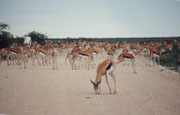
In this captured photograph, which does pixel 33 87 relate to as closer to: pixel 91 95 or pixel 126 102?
pixel 91 95

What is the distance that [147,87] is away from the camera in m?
9.16

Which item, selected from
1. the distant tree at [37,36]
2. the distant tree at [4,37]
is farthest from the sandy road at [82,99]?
the distant tree at [37,36]

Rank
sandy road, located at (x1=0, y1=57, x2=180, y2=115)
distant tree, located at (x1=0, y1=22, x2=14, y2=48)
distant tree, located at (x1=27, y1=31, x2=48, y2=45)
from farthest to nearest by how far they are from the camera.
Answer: distant tree, located at (x1=27, y1=31, x2=48, y2=45) < distant tree, located at (x1=0, y1=22, x2=14, y2=48) < sandy road, located at (x1=0, y1=57, x2=180, y2=115)

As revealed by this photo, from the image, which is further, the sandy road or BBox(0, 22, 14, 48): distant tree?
BBox(0, 22, 14, 48): distant tree

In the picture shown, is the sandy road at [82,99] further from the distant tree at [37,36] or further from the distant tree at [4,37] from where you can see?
the distant tree at [37,36]

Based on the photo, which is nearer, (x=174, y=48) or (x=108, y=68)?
(x=108, y=68)

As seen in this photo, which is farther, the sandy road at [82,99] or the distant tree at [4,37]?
the distant tree at [4,37]

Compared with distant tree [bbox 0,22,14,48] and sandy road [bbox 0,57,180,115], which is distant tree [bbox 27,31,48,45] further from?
sandy road [bbox 0,57,180,115]

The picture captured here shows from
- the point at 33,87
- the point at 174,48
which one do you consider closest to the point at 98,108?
the point at 33,87

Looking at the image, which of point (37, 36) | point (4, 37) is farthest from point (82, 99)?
point (37, 36)

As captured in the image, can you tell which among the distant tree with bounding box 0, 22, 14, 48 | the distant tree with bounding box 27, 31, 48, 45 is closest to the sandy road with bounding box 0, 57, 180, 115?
the distant tree with bounding box 0, 22, 14, 48

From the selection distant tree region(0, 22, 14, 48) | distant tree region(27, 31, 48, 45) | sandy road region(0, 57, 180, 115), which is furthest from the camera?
distant tree region(27, 31, 48, 45)

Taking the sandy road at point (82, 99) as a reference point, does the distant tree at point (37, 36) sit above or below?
above

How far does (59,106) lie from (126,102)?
2224 mm
